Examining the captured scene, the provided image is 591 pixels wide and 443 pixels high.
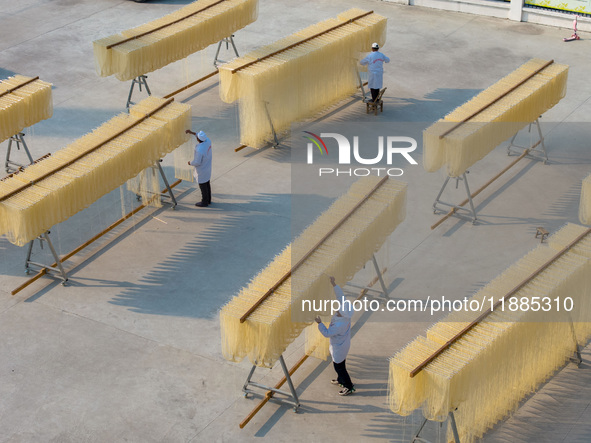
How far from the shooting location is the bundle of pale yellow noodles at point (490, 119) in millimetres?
17547

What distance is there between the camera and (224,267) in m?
17.0

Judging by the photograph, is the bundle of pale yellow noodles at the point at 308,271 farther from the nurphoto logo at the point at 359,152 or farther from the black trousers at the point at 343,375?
the nurphoto logo at the point at 359,152

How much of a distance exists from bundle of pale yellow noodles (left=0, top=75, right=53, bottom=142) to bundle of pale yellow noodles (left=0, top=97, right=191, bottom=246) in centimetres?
203

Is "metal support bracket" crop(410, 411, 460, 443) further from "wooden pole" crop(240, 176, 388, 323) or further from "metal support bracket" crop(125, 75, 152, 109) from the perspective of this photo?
"metal support bracket" crop(125, 75, 152, 109)

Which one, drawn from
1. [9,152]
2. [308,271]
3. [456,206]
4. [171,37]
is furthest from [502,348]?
[171,37]

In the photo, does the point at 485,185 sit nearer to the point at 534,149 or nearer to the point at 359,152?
the point at 534,149

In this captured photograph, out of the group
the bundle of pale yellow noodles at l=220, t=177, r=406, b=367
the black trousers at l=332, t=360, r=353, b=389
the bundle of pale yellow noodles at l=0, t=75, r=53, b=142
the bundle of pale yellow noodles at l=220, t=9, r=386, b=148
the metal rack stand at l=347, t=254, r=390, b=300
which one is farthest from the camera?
the bundle of pale yellow noodles at l=220, t=9, r=386, b=148

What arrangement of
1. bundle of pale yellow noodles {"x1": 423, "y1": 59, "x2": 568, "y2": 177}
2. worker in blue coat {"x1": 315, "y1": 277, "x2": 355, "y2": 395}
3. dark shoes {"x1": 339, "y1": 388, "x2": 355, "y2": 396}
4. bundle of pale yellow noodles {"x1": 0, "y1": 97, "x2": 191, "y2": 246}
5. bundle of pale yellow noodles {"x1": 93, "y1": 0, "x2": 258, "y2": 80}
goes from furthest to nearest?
1. bundle of pale yellow noodles {"x1": 93, "y1": 0, "x2": 258, "y2": 80}
2. bundle of pale yellow noodles {"x1": 423, "y1": 59, "x2": 568, "y2": 177}
3. bundle of pale yellow noodles {"x1": 0, "y1": 97, "x2": 191, "y2": 246}
4. dark shoes {"x1": 339, "y1": 388, "x2": 355, "y2": 396}
5. worker in blue coat {"x1": 315, "y1": 277, "x2": 355, "y2": 395}

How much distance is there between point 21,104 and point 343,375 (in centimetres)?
894

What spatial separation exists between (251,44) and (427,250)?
10.6 m

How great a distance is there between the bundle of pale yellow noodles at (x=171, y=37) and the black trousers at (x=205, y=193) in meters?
3.89

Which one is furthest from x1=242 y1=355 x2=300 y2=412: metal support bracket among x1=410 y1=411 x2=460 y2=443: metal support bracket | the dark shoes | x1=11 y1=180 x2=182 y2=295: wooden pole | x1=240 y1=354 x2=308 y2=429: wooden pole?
x1=11 y1=180 x2=182 y2=295: wooden pole

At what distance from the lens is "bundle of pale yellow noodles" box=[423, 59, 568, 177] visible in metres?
17.5

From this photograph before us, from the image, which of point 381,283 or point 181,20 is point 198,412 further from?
point 181,20
